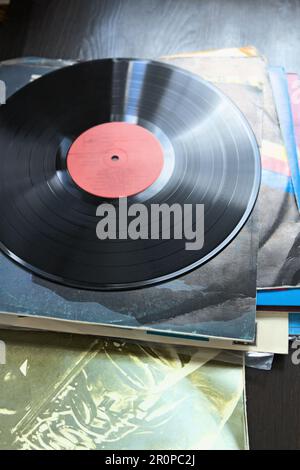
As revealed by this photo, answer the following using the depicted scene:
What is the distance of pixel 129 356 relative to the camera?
0.73 meters

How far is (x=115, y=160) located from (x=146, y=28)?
0.40m

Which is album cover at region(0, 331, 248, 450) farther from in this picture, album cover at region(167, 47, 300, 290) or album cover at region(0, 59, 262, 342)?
album cover at region(167, 47, 300, 290)

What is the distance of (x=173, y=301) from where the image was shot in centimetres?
72

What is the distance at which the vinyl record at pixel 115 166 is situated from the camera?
29.2 inches

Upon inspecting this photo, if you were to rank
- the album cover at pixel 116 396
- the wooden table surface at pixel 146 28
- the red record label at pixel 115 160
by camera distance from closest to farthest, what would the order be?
the album cover at pixel 116 396
the red record label at pixel 115 160
the wooden table surface at pixel 146 28

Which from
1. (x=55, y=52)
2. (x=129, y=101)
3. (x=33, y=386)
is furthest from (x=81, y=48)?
(x=33, y=386)

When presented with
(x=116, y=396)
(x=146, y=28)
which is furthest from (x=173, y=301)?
(x=146, y=28)

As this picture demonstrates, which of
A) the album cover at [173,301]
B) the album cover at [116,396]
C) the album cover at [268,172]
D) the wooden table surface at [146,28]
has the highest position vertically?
the wooden table surface at [146,28]

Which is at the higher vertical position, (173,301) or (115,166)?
(115,166)

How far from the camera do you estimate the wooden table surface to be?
41.5 inches

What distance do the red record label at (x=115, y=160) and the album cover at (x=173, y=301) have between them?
171mm

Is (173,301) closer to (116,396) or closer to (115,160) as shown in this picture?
(116,396)

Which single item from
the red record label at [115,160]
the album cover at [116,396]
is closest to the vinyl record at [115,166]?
the red record label at [115,160]

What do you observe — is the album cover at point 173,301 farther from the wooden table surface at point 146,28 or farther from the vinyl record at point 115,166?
the wooden table surface at point 146,28
